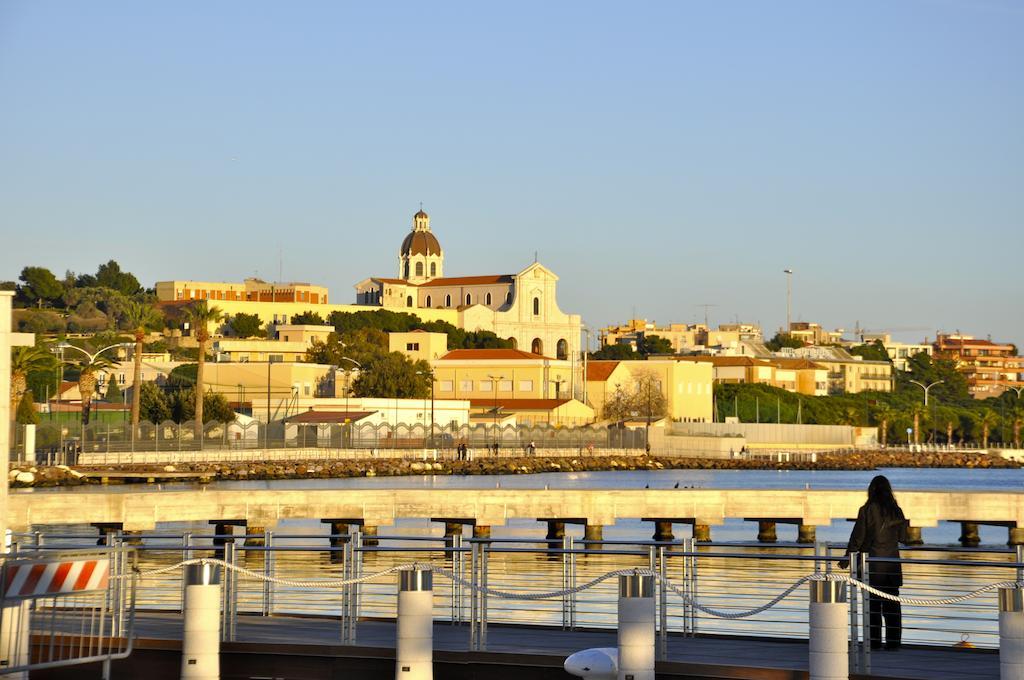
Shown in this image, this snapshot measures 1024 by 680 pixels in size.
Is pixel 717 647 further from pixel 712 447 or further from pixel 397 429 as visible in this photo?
pixel 712 447

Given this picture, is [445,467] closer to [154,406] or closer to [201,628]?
[154,406]

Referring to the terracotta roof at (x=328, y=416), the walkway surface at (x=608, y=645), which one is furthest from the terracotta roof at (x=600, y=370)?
the walkway surface at (x=608, y=645)

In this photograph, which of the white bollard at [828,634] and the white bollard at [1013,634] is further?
the white bollard at [828,634]

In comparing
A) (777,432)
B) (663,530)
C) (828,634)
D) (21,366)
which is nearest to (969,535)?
(663,530)

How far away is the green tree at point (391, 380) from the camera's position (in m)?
128

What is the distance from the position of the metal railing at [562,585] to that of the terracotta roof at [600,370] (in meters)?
97.7

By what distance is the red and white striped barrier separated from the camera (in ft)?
37.2

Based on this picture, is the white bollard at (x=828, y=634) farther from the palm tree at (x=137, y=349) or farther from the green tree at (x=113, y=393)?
the green tree at (x=113, y=393)

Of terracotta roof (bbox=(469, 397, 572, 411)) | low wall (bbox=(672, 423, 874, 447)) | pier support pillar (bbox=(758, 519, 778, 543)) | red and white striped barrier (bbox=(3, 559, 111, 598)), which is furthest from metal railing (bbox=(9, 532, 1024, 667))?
low wall (bbox=(672, 423, 874, 447))

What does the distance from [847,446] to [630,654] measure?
456ft

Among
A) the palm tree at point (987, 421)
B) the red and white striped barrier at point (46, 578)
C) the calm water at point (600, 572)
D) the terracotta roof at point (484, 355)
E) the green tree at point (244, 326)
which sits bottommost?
the calm water at point (600, 572)

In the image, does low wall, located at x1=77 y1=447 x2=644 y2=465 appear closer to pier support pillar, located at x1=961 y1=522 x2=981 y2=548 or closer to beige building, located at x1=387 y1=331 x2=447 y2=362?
beige building, located at x1=387 y1=331 x2=447 y2=362

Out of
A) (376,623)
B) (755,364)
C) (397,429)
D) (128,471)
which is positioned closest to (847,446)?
(755,364)

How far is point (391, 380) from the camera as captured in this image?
12950 cm
